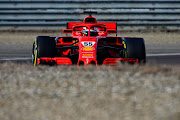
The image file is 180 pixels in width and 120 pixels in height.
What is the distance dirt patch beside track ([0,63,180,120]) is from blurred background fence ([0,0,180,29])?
8.94 metres

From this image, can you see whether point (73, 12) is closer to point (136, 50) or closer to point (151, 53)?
point (151, 53)

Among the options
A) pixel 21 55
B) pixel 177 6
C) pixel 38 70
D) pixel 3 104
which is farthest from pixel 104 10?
pixel 3 104

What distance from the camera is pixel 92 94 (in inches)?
140

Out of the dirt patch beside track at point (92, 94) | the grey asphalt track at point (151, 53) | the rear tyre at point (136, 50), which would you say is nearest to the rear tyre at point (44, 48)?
the rear tyre at point (136, 50)

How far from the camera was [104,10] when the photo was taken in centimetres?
1388

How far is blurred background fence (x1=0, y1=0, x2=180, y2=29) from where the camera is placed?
45.0 ft

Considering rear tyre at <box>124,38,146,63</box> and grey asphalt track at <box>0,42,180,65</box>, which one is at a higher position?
rear tyre at <box>124,38,146,63</box>

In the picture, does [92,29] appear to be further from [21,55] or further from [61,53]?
[21,55]

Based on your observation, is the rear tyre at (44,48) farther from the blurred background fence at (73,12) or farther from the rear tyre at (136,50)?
the blurred background fence at (73,12)

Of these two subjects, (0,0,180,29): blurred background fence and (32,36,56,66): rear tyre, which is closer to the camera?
(32,36,56,66): rear tyre

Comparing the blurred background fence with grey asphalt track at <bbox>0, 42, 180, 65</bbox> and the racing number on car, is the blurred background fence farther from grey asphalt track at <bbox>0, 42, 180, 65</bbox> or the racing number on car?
the racing number on car

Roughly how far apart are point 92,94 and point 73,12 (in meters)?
10.5

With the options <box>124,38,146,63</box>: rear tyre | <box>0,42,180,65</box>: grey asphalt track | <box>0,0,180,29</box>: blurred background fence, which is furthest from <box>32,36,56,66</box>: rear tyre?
<box>0,0,180,29</box>: blurred background fence

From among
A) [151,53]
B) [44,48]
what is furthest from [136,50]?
[151,53]
